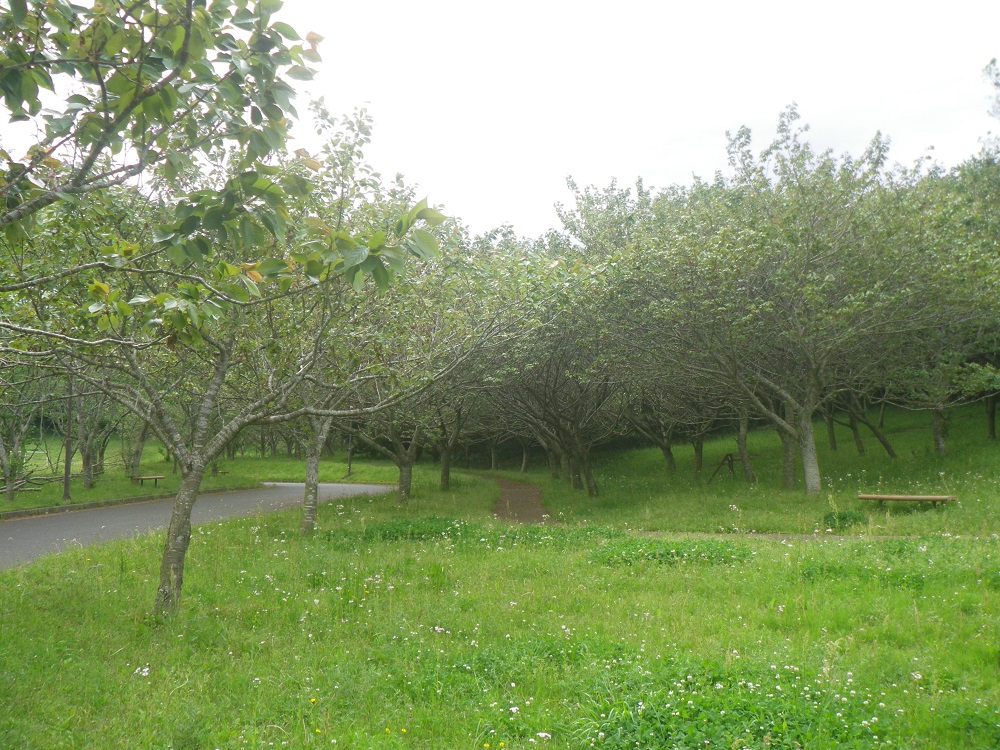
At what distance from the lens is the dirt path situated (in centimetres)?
1902

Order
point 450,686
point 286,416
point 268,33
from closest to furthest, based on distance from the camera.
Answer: point 268,33 → point 450,686 → point 286,416

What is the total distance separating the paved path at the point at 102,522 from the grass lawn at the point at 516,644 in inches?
94.2

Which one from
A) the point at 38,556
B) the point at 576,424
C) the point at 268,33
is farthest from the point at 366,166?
the point at 576,424

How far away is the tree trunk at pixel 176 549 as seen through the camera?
7828mm

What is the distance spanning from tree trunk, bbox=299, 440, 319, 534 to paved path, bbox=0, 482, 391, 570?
3.92m

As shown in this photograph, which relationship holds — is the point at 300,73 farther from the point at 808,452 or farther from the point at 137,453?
the point at 137,453

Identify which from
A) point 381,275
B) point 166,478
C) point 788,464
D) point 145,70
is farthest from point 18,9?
point 166,478

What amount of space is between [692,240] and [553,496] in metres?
11.6

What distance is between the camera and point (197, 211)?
3482 mm

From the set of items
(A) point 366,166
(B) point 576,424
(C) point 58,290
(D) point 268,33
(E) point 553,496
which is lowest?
(E) point 553,496

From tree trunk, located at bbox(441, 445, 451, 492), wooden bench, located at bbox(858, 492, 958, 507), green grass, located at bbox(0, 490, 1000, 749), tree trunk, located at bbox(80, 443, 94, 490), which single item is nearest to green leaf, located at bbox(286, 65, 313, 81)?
green grass, located at bbox(0, 490, 1000, 749)

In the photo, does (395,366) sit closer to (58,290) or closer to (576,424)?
(58,290)

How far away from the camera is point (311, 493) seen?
14680 millimetres

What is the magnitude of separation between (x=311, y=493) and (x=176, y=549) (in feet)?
22.1
